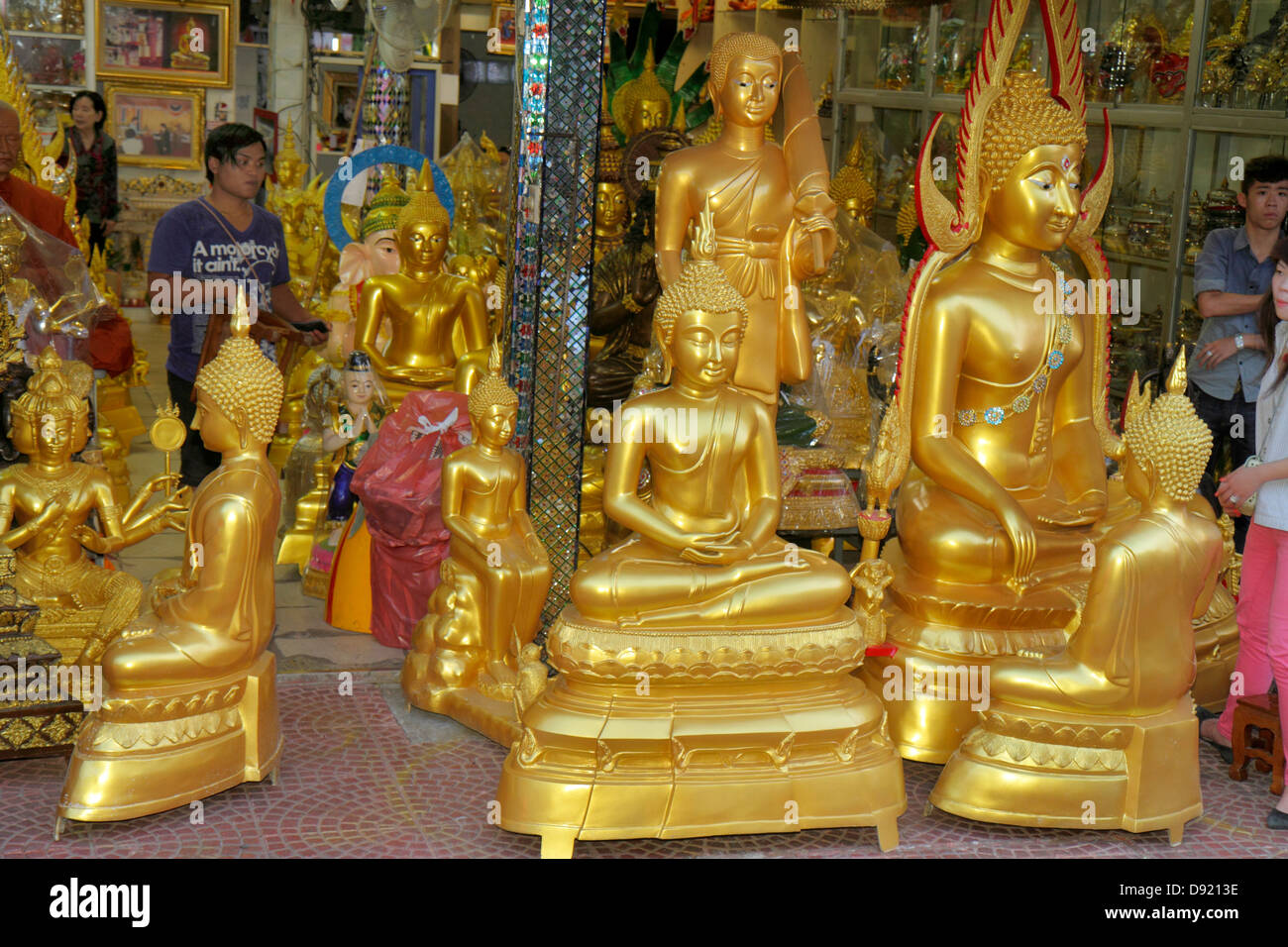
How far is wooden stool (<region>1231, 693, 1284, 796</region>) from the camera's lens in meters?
3.72

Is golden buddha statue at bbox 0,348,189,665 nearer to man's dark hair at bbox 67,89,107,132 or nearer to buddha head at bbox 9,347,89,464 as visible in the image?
buddha head at bbox 9,347,89,464

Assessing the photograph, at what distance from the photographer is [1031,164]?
382cm

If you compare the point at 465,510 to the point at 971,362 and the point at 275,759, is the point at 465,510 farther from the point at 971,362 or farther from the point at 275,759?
the point at 971,362

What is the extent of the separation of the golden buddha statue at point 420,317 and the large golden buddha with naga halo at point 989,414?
1.87 m

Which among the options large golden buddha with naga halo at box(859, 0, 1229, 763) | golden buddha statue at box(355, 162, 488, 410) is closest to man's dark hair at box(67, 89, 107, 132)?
golden buddha statue at box(355, 162, 488, 410)

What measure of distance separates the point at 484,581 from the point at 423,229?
1654 millimetres

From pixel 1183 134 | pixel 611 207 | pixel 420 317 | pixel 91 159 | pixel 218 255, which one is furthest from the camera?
pixel 91 159

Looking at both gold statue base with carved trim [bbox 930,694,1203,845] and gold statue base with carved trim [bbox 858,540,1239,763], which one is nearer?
gold statue base with carved trim [bbox 930,694,1203,845]

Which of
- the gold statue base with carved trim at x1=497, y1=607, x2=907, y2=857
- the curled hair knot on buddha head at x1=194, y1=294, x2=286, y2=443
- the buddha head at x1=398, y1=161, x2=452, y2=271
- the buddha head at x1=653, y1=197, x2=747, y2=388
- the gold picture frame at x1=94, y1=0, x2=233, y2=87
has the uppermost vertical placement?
the gold picture frame at x1=94, y1=0, x2=233, y2=87

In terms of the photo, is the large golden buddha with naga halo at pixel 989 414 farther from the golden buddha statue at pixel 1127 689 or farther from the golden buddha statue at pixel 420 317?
the golden buddha statue at pixel 420 317

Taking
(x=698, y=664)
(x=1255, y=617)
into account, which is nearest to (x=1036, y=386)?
(x=1255, y=617)

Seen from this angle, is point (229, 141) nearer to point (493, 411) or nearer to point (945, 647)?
point (493, 411)

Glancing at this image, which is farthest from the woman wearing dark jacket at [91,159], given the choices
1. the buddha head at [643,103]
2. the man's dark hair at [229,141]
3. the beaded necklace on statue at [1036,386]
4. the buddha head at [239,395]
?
the beaded necklace on statue at [1036,386]

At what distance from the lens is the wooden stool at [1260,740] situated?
3.72m
